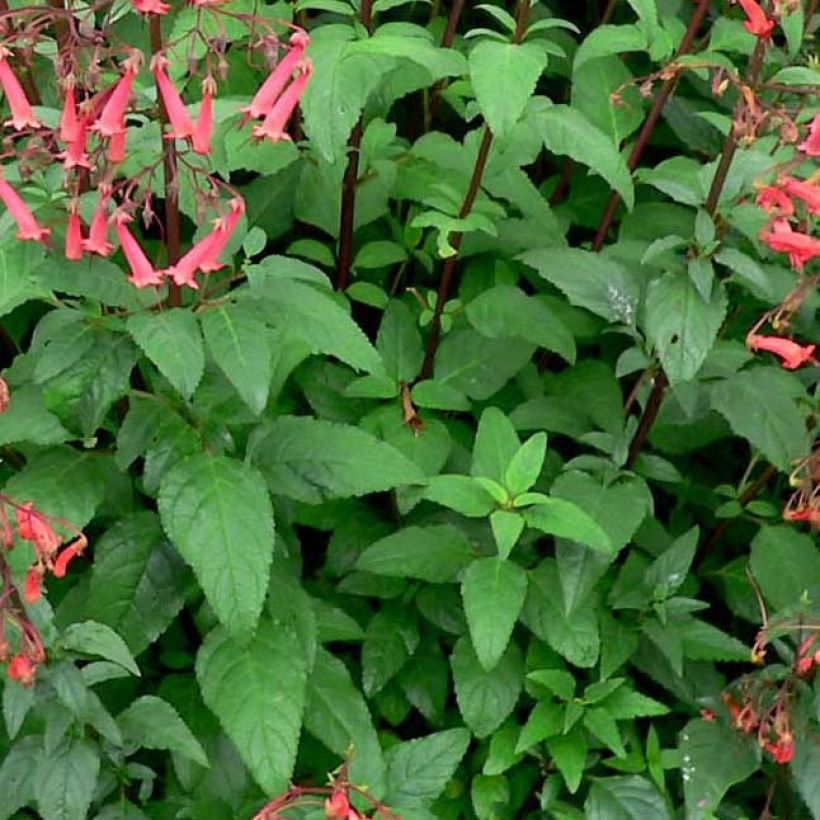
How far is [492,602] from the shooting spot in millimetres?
2354

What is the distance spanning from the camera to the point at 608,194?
318cm

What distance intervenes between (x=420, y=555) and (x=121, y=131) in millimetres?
1080

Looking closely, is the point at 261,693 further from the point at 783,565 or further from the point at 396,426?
the point at 783,565

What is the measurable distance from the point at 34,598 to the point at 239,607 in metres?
0.31

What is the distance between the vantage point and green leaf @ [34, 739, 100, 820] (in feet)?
6.63

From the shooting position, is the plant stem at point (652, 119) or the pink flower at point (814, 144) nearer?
the pink flower at point (814, 144)

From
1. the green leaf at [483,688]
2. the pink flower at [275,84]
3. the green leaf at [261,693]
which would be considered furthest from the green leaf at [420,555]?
the pink flower at [275,84]

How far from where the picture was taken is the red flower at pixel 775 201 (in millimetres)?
2172

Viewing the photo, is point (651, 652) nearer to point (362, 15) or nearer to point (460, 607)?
point (460, 607)

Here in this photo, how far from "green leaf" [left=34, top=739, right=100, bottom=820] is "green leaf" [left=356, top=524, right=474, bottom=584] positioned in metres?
0.65

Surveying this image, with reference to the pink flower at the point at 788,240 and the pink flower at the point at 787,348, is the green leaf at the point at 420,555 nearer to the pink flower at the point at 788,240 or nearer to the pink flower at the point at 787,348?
the pink flower at the point at 787,348

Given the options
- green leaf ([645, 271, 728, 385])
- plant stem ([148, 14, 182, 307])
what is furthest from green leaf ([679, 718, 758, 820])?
plant stem ([148, 14, 182, 307])

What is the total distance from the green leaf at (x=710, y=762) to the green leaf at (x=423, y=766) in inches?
16.9

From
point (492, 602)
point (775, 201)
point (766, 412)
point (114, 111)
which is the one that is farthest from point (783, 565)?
point (114, 111)
